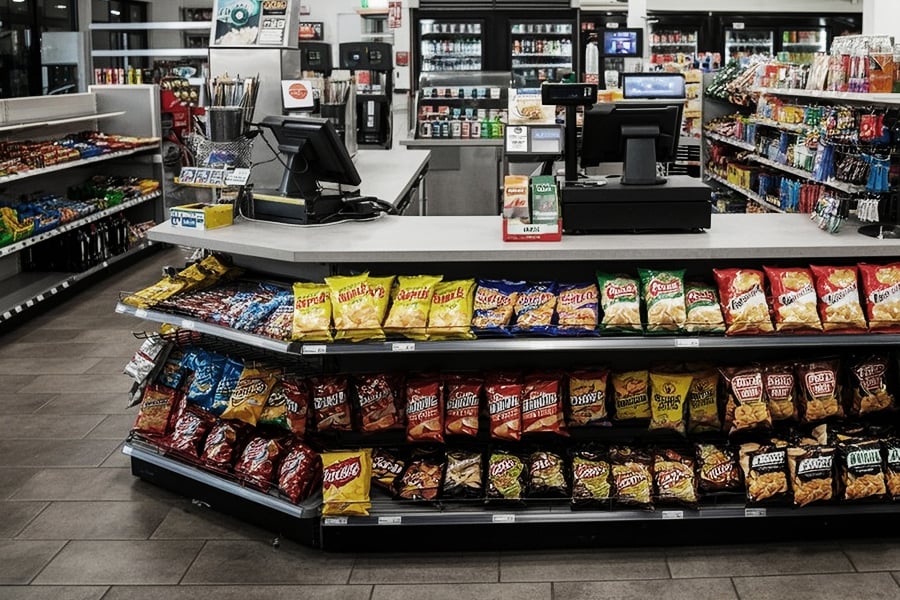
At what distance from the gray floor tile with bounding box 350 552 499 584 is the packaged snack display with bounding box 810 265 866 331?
150 cm

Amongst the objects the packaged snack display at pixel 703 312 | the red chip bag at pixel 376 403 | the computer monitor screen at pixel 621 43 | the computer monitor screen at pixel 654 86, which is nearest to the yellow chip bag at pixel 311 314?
the red chip bag at pixel 376 403

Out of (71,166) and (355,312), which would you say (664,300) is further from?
(71,166)

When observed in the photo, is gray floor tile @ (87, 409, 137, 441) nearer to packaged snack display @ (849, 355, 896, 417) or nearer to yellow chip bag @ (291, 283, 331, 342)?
yellow chip bag @ (291, 283, 331, 342)

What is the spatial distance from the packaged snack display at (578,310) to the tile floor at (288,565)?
2.73 ft

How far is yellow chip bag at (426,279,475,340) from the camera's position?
3723 millimetres

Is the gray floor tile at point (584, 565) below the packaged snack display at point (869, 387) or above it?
below

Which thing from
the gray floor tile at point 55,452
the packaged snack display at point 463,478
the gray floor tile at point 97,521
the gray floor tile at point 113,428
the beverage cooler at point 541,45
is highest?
the beverage cooler at point 541,45

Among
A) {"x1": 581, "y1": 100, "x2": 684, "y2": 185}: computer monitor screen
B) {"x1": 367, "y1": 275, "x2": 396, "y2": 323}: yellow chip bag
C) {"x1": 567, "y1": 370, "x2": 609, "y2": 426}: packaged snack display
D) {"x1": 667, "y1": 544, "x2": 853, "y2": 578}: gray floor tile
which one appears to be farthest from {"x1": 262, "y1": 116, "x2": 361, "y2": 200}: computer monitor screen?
{"x1": 667, "y1": 544, "x2": 853, "y2": 578}: gray floor tile

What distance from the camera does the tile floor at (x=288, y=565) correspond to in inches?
138

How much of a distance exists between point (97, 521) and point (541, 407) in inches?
72.4

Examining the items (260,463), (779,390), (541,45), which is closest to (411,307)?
(260,463)

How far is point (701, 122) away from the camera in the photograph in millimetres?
11219

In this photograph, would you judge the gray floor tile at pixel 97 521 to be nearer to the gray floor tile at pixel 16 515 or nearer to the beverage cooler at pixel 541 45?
the gray floor tile at pixel 16 515

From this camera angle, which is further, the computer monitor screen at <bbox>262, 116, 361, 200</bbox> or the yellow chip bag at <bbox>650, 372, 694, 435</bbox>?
Result: the computer monitor screen at <bbox>262, 116, 361, 200</bbox>
